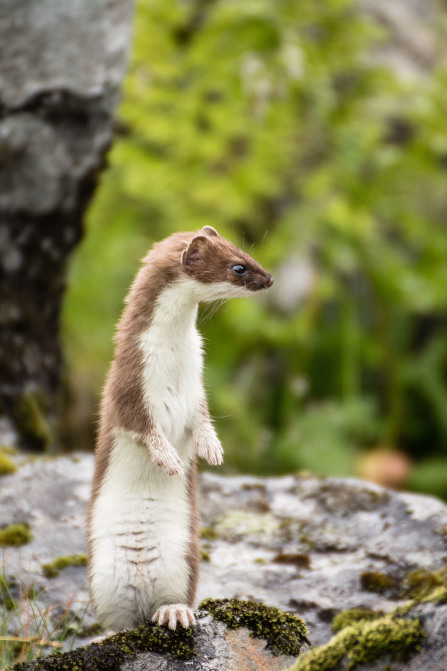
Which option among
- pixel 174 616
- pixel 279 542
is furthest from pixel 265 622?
pixel 279 542

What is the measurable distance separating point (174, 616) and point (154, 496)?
0.61 metres

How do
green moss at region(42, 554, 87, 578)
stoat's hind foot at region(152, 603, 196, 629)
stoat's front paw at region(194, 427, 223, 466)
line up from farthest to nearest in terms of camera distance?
green moss at region(42, 554, 87, 578) < stoat's front paw at region(194, 427, 223, 466) < stoat's hind foot at region(152, 603, 196, 629)

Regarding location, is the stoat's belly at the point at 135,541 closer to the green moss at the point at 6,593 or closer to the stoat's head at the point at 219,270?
the green moss at the point at 6,593

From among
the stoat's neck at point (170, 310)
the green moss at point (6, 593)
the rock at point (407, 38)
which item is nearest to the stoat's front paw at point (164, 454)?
the stoat's neck at point (170, 310)

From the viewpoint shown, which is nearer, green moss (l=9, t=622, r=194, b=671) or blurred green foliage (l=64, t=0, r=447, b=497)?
green moss (l=9, t=622, r=194, b=671)

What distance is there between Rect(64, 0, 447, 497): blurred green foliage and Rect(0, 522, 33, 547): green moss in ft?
13.9

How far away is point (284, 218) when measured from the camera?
10.8m

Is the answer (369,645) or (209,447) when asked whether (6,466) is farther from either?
(369,645)

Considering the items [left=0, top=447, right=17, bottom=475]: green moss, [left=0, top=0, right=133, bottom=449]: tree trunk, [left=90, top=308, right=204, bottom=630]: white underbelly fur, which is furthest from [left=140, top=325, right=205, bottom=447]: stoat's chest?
[left=0, top=0, right=133, bottom=449]: tree trunk

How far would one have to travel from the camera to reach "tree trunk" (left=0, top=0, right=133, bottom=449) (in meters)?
6.13

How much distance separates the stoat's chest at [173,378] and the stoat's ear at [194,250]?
0.35 m

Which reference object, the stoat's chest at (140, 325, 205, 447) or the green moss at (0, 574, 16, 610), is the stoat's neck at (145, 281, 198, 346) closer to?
the stoat's chest at (140, 325, 205, 447)

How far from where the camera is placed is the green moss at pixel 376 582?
472 centimetres

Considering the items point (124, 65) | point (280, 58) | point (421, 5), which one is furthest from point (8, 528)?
point (421, 5)
